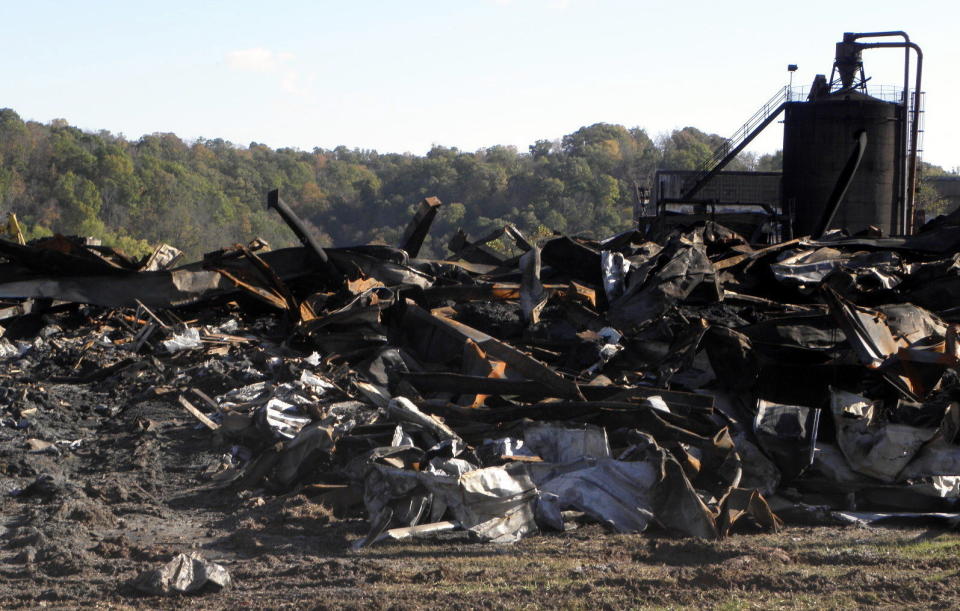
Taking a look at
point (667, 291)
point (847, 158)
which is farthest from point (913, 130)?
point (667, 291)

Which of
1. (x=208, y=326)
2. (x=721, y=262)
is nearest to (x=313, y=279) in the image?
(x=208, y=326)

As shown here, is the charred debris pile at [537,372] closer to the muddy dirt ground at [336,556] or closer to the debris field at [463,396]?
the debris field at [463,396]

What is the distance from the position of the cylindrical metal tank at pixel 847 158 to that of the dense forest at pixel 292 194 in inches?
686

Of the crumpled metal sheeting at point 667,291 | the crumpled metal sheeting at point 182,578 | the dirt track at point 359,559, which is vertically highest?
the crumpled metal sheeting at point 667,291

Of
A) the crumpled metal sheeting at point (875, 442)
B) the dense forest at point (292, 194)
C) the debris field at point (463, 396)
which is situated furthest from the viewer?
the dense forest at point (292, 194)

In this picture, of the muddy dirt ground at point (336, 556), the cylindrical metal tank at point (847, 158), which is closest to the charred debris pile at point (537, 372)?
the muddy dirt ground at point (336, 556)

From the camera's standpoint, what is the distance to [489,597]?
159 inches

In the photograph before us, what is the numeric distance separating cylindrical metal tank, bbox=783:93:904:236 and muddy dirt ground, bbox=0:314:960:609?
696 inches

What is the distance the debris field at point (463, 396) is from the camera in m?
5.21

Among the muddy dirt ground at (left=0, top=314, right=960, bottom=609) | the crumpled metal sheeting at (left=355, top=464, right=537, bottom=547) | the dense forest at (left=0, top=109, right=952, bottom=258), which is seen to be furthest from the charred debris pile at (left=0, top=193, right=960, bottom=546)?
the dense forest at (left=0, top=109, right=952, bottom=258)

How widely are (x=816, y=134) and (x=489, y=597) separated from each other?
65.8 feet

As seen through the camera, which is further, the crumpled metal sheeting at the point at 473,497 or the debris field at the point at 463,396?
the debris field at the point at 463,396

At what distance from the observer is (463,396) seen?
22.6 feet

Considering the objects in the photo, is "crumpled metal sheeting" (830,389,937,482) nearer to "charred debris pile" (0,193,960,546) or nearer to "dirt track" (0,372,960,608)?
"charred debris pile" (0,193,960,546)
